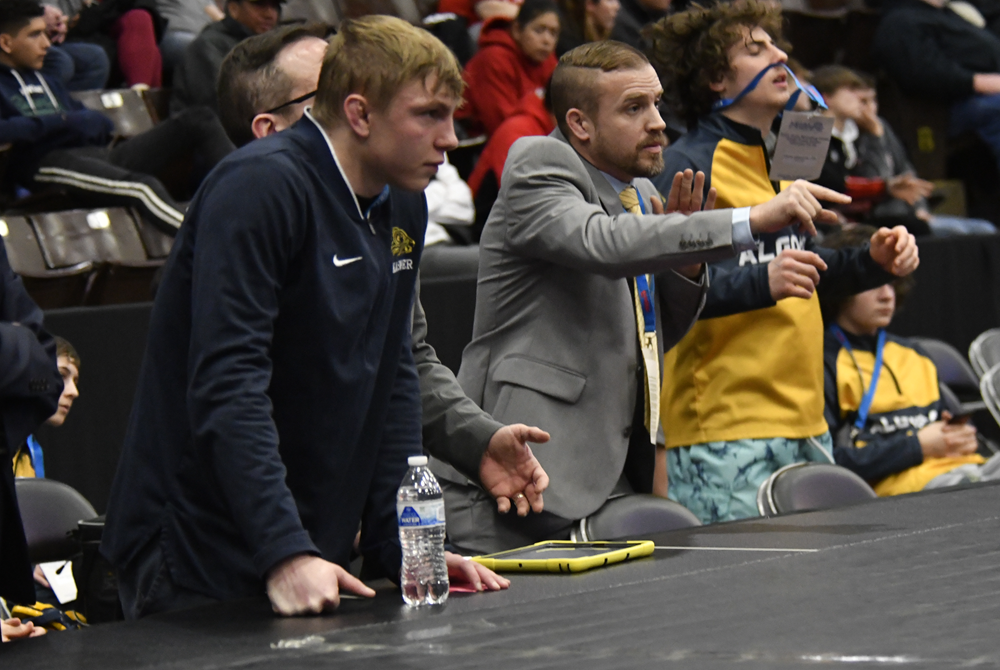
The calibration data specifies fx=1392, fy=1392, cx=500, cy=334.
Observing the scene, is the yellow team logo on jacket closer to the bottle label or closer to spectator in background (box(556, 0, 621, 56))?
the bottle label

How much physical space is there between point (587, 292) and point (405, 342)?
72 centimetres

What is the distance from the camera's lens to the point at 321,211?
2076 millimetres

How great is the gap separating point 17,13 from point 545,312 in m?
3.81

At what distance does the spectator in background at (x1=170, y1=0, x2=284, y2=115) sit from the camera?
637 centimetres

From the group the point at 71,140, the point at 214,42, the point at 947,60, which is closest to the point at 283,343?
the point at 71,140

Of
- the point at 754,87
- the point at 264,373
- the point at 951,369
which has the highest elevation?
the point at 754,87

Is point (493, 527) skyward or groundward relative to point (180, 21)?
groundward

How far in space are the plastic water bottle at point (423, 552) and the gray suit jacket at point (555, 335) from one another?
2.57 ft

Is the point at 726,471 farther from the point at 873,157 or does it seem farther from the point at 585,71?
the point at 873,157

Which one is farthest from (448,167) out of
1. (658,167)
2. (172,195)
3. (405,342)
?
(405,342)

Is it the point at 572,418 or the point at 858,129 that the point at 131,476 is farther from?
the point at 858,129

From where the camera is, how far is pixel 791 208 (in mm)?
2555

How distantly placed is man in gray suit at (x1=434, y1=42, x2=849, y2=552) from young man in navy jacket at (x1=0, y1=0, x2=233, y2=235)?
3.01 m

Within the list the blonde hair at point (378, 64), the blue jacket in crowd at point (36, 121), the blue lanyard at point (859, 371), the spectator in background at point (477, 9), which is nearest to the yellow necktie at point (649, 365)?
the blonde hair at point (378, 64)
